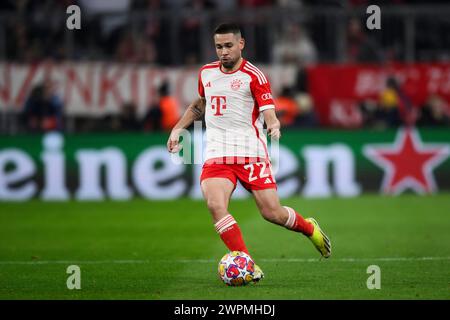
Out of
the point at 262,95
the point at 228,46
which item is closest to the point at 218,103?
the point at 262,95

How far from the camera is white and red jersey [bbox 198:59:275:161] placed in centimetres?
1034

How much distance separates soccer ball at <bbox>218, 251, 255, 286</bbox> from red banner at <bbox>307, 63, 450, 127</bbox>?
13024mm

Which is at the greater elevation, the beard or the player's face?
the player's face

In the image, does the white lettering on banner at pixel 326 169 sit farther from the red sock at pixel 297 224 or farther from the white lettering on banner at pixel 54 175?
the red sock at pixel 297 224

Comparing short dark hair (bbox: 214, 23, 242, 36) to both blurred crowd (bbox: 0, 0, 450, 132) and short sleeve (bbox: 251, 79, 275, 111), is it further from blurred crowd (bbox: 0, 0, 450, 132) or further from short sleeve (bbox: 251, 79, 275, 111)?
blurred crowd (bbox: 0, 0, 450, 132)

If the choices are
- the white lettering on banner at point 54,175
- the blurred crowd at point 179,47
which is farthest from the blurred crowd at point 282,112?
the white lettering on banner at point 54,175

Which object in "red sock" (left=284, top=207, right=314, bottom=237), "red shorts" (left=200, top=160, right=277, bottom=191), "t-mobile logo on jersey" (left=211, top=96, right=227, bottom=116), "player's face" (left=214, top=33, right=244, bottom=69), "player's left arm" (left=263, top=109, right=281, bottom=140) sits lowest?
"red sock" (left=284, top=207, right=314, bottom=237)

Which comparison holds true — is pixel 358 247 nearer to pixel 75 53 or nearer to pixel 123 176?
pixel 123 176

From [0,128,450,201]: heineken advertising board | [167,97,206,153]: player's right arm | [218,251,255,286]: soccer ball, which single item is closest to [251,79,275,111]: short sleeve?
[167,97,206,153]: player's right arm

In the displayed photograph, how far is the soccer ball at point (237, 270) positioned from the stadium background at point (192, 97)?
867 cm

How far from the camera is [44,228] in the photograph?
16.6 metres

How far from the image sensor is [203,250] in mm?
13445
